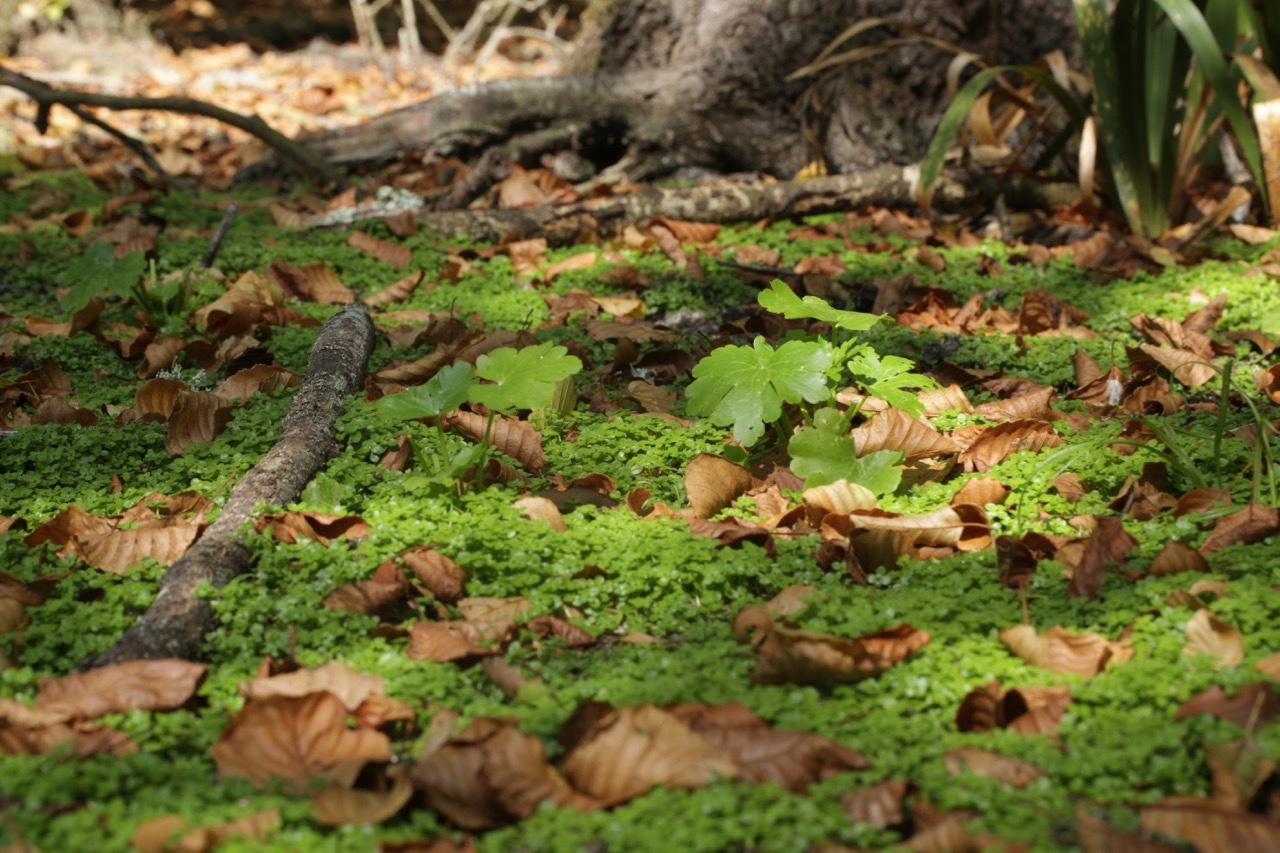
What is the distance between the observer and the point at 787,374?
92.8 inches

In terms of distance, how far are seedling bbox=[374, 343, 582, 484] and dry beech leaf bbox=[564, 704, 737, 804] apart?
848 mm

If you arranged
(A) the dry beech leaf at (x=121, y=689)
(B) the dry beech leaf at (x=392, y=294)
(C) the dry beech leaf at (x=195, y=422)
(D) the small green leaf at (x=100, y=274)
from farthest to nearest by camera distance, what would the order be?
(B) the dry beech leaf at (x=392, y=294) → (D) the small green leaf at (x=100, y=274) → (C) the dry beech leaf at (x=195, y=422) → (A) the dry beech leaf at (x=121, y=689)

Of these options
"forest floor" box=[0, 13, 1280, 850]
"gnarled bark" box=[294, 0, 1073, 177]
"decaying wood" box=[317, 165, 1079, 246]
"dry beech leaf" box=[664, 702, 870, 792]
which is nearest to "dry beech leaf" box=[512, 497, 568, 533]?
"forest floor" box=[0, 13, 1280, 850]

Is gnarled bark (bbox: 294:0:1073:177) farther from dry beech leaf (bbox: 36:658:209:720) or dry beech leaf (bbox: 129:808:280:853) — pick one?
dry beech leaf (bbox: 129:808:280:853)

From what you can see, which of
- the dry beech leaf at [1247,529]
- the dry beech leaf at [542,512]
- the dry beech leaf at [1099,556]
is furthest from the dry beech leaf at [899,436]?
the dry beech leaf at [542,512]

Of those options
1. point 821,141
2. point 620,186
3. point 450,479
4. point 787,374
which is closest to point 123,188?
point 620,186

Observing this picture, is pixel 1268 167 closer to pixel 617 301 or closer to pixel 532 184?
pixel 617 301

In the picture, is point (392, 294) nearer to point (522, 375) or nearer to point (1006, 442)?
point (522, 375)

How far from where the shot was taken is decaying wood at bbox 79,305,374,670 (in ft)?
6.01

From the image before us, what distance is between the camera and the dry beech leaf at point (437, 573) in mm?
2033

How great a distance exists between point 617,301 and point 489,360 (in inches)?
55.6

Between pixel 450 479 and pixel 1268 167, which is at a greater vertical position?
pixel 1268 167

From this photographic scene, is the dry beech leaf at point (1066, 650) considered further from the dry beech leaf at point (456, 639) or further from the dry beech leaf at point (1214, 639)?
the dry beech leaf at point (456, 639)

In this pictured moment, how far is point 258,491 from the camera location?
2266mm
